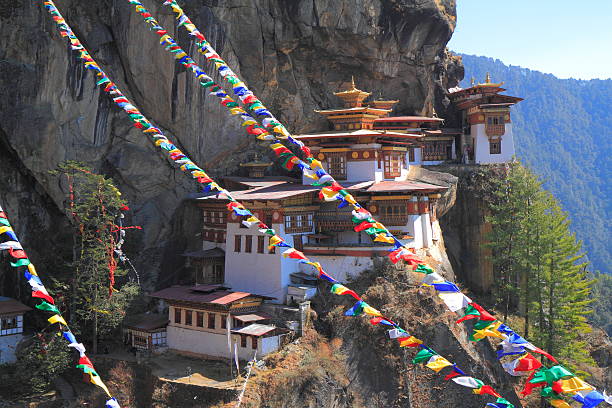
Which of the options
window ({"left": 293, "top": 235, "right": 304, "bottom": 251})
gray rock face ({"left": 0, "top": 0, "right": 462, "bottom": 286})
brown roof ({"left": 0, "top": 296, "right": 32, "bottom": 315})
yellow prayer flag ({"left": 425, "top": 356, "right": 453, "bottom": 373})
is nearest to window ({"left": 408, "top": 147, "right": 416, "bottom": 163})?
gray rock face ({"left": 0, "top": 0, "right": 462, "bottom": 286})

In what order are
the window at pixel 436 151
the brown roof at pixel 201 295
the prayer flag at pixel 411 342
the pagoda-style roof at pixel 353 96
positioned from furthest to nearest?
the window at pixel 436 151
the pagoda-style roof at pixel 353 96
the brown roof at pixel 201 295
the prayer flag at pixel 411 342

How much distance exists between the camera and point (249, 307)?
31.6m

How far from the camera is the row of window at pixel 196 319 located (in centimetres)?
3098

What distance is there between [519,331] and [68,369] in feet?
79.4

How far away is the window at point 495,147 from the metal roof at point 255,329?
24887 mm

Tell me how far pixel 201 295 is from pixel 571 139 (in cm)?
13536

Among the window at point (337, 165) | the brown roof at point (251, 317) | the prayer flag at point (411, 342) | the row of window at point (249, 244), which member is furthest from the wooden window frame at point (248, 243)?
the prayer flag at point (411, 342)

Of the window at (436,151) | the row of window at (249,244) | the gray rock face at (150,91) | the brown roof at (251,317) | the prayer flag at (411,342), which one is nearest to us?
the prayer flag at (411,342)

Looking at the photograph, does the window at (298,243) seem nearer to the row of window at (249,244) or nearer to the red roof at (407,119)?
the row of window at (249,244)

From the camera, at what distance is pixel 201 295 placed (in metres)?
32.0

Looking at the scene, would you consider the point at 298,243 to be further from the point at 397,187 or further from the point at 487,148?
the point at 487,148

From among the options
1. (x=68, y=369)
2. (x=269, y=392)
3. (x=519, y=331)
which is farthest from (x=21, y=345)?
(x=519, y=331)

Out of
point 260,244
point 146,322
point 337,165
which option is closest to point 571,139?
point 337,165

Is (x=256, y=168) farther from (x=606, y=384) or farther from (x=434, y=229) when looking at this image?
(x=606, y=384)
